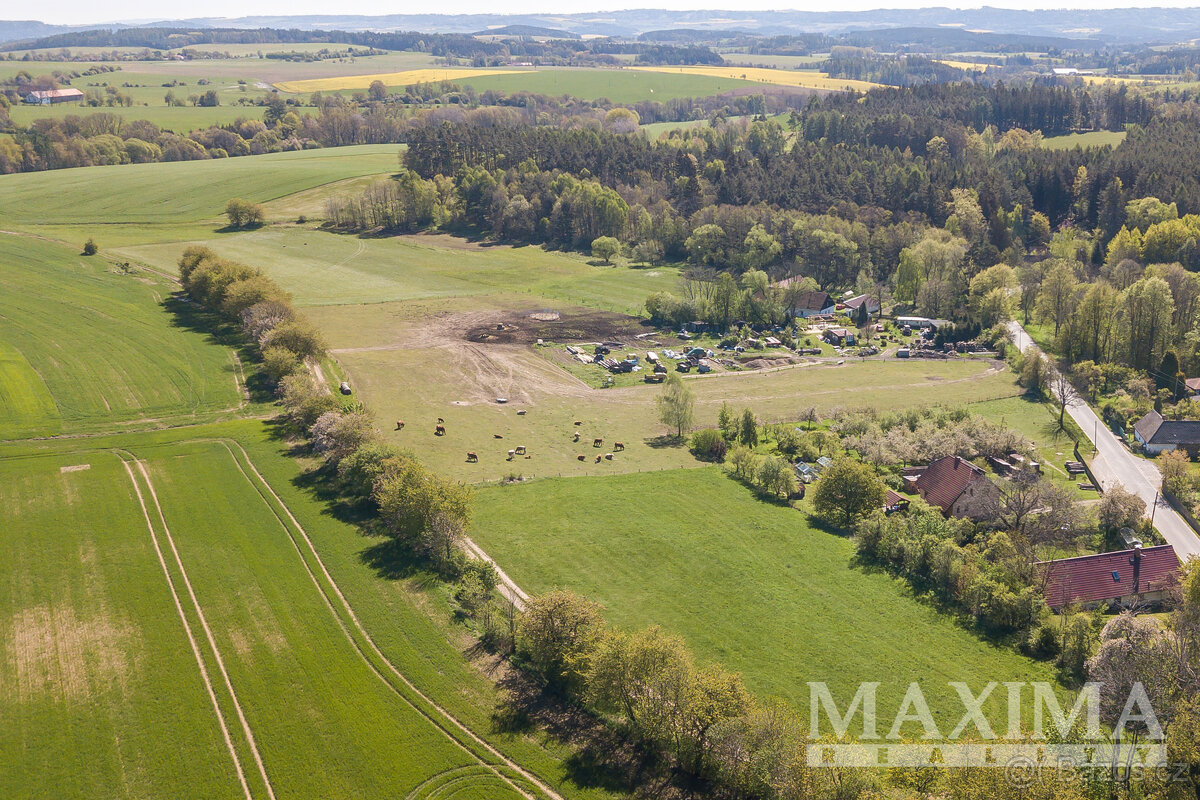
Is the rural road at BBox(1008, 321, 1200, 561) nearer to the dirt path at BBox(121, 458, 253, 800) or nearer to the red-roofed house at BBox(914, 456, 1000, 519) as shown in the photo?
the red-roofed house at BBox(914, 456, 1000, 519)

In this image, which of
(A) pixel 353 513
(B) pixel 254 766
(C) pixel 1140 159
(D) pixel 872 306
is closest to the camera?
(B) pixel 254 766

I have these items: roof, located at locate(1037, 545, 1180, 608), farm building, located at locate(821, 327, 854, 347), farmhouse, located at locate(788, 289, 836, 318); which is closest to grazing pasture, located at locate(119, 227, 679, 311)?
farmhouse, located at locate(788, 289, 836, 318)

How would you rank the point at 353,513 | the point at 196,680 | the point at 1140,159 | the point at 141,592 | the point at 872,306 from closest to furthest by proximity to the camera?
the point at 196,680
the point at 141,592
the point at 353,513
the point at 872,306
the point at 1140,159

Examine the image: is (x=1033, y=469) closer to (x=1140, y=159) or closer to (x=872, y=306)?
(x=872, y=306)

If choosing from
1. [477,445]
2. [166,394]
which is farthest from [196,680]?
[166,394]

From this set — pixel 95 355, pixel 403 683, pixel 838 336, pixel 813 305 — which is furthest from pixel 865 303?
pixel 95 355

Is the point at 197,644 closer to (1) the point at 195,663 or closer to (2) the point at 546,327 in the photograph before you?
(1) the point at 195,663
